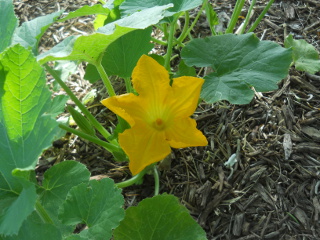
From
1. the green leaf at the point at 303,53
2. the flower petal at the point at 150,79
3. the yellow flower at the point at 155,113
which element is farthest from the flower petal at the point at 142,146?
the green leaf at the point at 303,53

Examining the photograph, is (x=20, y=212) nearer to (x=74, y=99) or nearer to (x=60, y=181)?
(x=60, y=181)

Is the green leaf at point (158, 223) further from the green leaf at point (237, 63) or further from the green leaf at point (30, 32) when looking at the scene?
the green leaf at point (30, 32)

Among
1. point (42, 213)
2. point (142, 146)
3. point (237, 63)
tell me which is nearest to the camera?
point (42, 213)

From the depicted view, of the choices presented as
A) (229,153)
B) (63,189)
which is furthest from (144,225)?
(229,153)

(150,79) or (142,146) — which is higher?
(150,79)

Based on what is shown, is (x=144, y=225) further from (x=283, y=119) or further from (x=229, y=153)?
(x=283, y=119)

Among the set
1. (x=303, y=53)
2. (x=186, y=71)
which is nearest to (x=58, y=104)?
(x=186, y=71)
